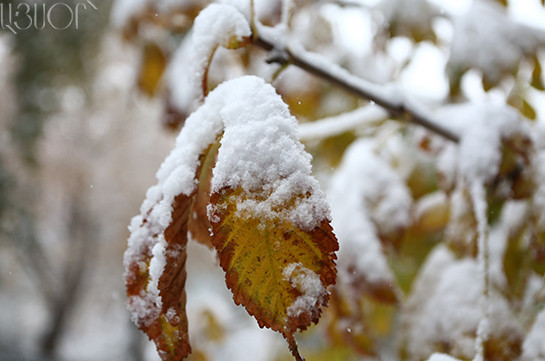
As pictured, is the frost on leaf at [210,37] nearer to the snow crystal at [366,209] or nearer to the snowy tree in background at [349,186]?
the snowy tree in background at [349,186]

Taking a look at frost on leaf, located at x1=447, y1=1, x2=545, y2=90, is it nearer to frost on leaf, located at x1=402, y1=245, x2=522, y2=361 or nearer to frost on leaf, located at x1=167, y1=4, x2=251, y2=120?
frost on leaf, located at x1=402, y1=245, x2=522, y2=361

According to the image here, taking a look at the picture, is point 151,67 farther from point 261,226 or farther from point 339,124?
point 261,226

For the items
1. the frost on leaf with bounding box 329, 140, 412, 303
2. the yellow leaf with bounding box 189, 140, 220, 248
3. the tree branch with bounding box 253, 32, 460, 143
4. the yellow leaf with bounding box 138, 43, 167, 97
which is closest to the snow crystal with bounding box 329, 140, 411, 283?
the frost on leaf with bounding box 329, 140, 412, 303

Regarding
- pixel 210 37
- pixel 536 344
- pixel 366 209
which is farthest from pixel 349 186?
pixel 210 37

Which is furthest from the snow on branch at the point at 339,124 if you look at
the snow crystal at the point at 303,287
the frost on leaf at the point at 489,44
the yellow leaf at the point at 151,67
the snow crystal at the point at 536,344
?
the yellow leaf at the point at 151,67

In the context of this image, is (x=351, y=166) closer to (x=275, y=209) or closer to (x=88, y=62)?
(x=275, y=209)

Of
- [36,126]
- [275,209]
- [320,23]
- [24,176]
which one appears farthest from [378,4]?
[24,176]
